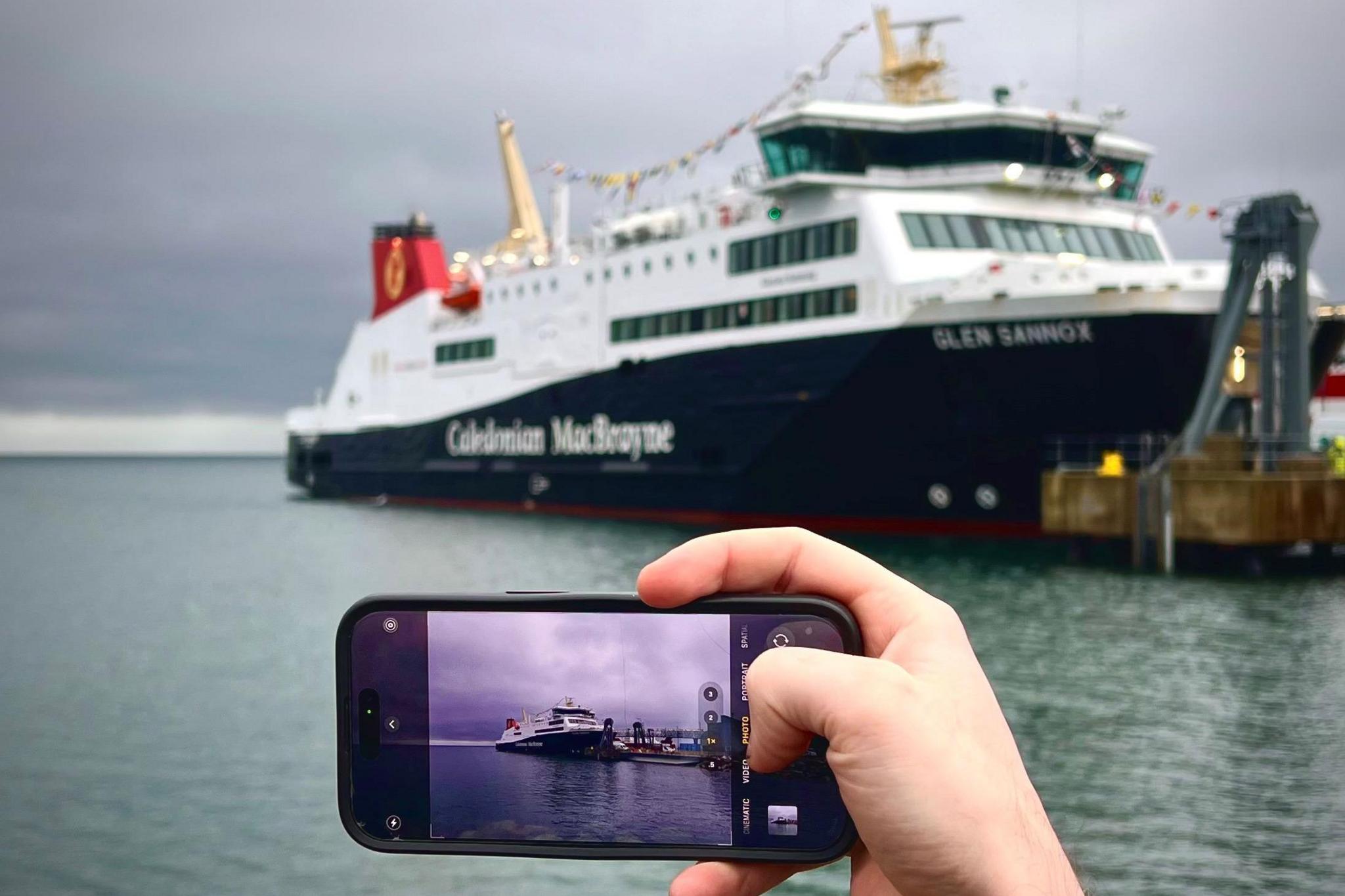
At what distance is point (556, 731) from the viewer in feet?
7.06

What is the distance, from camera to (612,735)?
212 centimetres

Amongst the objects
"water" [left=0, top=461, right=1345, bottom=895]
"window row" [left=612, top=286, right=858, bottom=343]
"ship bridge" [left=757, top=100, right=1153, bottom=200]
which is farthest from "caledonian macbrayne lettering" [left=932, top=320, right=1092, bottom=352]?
"ship bridge" [left=757, top=100, right=1153, bottom=200]

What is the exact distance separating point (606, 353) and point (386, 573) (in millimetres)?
7691

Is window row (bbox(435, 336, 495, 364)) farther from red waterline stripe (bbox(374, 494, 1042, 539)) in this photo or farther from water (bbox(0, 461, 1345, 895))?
water (bbox(0, 461, 1345, 895))

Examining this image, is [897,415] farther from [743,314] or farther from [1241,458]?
[1241,458]

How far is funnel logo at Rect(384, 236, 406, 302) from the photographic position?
3775cm

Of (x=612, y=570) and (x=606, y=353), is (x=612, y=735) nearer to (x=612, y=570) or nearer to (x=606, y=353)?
(x=612, y=570)

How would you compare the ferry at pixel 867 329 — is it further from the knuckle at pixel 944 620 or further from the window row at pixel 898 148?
the knuckle at pixel 944 620

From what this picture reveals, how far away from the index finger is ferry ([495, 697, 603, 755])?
0.31 metres

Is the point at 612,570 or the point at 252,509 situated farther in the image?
the point at 252,509

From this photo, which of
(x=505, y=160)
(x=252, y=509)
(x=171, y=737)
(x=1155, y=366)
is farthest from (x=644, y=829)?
(x=252, y=509)

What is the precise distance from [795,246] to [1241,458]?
911cm

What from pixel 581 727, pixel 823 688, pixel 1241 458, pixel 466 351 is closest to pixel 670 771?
pixel 581 727

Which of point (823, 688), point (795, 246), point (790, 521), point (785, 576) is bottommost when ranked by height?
point (790, 521)
